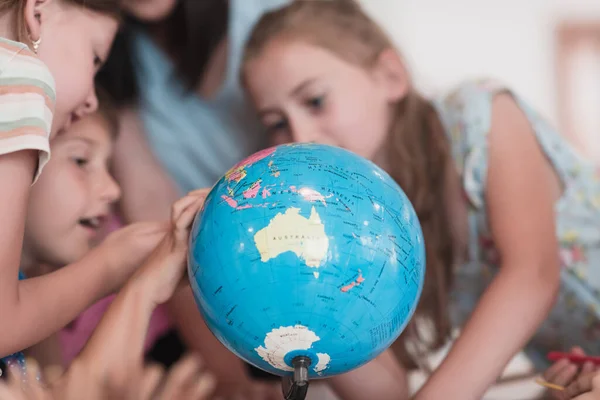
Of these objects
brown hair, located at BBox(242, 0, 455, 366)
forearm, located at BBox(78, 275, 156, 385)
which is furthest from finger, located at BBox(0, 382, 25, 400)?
brown hair, located at BBox(242, 0, 455, 366)

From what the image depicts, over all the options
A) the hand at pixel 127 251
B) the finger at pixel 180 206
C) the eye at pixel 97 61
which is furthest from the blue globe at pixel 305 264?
the eye at pixel 97 61

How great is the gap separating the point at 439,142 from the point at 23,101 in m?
0.97

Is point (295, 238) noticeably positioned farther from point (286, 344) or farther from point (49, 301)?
point (49, 301)

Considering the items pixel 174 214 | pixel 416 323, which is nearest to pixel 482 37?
pixel 416 323

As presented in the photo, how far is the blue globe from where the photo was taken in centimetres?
72

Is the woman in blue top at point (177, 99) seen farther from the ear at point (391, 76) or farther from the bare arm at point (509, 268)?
the bare arm at point (509, 268)

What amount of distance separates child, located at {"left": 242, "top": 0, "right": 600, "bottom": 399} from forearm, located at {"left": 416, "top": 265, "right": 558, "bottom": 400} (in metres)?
0.18

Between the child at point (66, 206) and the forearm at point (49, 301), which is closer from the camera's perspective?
the forearm at point (49, 301)

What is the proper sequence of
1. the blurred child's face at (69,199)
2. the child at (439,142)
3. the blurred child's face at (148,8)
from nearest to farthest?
1. the blurred child's face at (69,199)
2. the child at (439,142)
3. the blurred child's face at (148,8)

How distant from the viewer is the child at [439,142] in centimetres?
139

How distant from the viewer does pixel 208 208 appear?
0.80 metres

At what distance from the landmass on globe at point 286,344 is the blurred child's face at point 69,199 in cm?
63

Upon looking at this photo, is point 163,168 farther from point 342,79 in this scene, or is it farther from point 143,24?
point 342,79

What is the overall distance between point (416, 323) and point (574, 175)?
543 millimetres
